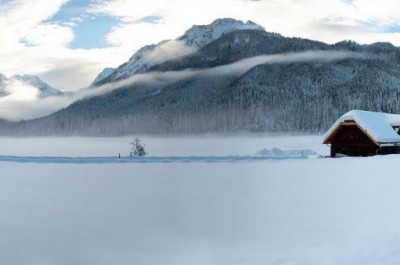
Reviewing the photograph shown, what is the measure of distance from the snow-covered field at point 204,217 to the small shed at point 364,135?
13.3 meters

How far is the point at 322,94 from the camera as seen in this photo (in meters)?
184

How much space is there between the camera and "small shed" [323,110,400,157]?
35.3 metres

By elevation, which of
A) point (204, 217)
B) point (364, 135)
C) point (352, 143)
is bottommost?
point (204, 217)

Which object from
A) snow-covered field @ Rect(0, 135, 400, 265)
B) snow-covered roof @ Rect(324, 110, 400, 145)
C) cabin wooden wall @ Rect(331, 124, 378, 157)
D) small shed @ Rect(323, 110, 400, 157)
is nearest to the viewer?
snow-covered field @ Rect(0, 135, 400, 265)

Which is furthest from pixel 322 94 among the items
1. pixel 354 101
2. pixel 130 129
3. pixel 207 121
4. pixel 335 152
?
pixel 335 152

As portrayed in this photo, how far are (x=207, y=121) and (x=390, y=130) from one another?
457 ft

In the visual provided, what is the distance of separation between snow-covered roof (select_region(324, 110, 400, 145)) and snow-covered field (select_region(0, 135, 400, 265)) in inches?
510

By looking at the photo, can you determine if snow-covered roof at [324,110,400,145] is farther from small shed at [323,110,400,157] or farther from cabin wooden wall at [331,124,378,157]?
cabin wooden wall at [331,124,378,157]

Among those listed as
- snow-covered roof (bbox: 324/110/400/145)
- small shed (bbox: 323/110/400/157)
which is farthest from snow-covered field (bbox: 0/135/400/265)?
small shed (bbox: 323/110/400/157)

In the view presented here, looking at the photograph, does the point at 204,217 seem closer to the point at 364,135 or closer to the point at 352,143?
the point at 364,135

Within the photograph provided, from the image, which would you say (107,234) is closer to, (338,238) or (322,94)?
(338,238)

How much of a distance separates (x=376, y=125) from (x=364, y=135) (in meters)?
1.11

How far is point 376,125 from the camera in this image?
36.2 m

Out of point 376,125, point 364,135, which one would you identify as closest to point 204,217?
point 364,135
